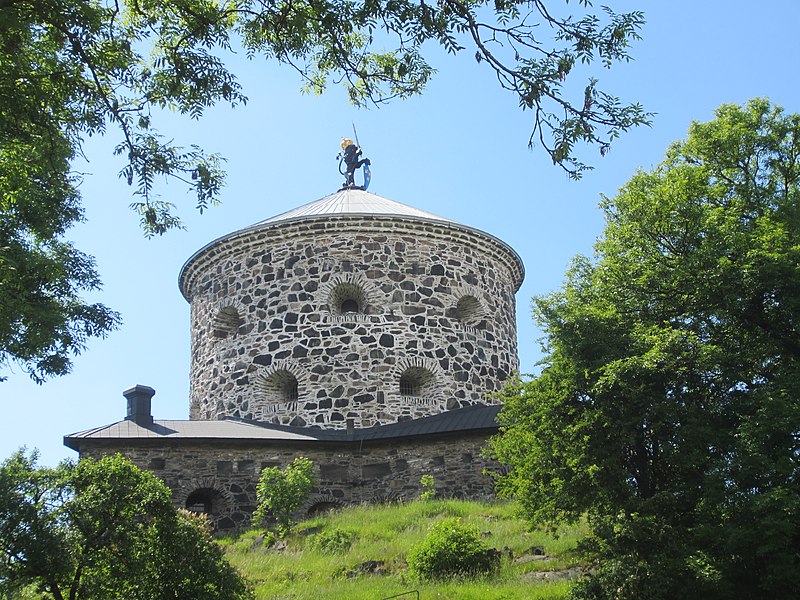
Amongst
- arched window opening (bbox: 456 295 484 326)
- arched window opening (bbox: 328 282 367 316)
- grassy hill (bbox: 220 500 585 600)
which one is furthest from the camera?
arched window opening (bbox: 456 295 484 326)

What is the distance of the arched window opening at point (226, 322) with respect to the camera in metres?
23.5

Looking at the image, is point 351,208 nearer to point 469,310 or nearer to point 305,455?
point 469,310

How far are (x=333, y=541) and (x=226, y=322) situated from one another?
904 centimetres

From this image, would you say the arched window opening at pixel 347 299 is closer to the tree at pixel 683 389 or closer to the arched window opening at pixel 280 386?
the arched window opening at pixel 280 386

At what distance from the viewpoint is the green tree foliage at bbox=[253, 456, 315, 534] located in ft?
58.6

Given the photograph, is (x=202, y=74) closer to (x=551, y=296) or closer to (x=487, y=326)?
(x=551, y=296)

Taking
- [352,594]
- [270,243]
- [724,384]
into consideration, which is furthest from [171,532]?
[270,243]

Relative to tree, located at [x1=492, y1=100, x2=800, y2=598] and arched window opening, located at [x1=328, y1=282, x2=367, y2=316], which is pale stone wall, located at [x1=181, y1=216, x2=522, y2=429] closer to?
arched window opening, located at [x1=328, y1=282, x2=367, y2=316]

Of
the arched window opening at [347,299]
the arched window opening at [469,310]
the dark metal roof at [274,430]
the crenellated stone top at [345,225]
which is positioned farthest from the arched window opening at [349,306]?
the dark metal roof at [274,430]

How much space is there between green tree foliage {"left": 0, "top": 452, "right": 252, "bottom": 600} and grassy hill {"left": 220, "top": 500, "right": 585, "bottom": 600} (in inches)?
86.9

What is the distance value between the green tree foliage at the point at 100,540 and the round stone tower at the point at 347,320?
10197 mm

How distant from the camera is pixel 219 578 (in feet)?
37.0

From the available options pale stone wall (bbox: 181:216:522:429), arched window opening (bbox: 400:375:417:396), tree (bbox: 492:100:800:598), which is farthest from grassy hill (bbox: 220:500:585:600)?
arched window opening (bbox: 400:375:417:396)

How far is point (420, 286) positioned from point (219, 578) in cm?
1253
